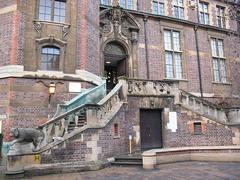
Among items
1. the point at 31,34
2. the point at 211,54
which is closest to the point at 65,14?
the point at 31,34

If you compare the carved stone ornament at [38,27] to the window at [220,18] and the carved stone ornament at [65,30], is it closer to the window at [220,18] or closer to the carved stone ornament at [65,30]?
the carved stone ornament at [65,30]

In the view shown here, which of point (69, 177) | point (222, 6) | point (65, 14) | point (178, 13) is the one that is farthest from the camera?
point (222, 6)

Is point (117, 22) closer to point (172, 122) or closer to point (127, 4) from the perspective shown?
point (127, 4)

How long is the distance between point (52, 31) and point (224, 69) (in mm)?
15397

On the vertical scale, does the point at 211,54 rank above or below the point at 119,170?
above

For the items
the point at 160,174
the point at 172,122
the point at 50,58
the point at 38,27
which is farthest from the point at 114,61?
the point at 160,174

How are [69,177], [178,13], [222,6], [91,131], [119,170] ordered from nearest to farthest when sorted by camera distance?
[69,177], [119,170], [91,131], [178,13], [222,6]

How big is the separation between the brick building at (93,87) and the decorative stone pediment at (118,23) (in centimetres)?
7

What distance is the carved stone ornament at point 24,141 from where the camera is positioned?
805cm

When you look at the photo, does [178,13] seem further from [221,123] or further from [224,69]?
[221,123]

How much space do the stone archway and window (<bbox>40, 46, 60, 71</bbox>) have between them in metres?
3.72

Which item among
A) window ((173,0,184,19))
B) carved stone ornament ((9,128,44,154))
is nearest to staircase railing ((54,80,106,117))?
carved stone ornament ((9,128,44,154))

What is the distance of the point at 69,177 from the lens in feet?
25.4

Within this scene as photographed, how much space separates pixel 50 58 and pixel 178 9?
12479 mm
